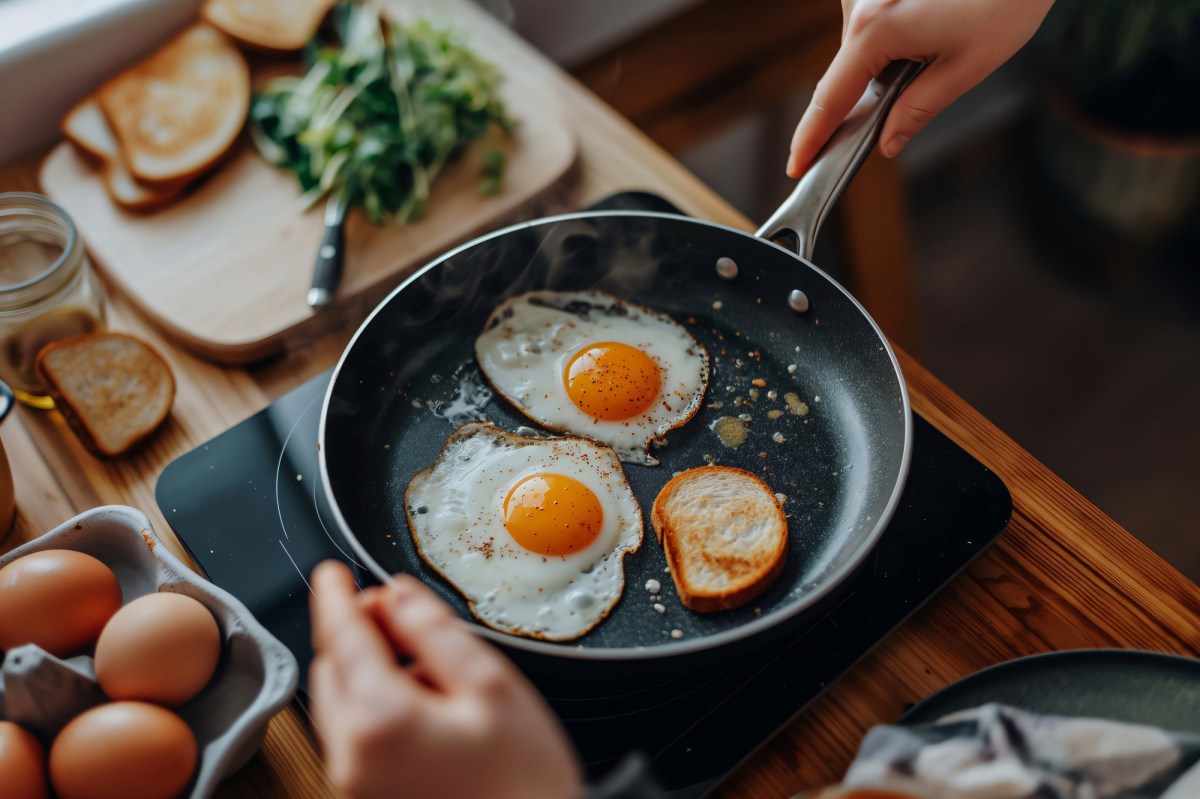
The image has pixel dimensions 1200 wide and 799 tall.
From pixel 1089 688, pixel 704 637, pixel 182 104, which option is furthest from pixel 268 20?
pixel 1089 688

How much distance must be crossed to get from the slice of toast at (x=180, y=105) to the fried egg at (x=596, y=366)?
0.60 m

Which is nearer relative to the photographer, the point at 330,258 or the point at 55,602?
the point at 55,602

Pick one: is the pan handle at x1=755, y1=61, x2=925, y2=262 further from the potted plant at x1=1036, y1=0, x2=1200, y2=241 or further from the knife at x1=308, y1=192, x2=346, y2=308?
the potted plant at x1=1036, y1=0, x2=1200, y2=241

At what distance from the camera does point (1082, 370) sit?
2.54 meters

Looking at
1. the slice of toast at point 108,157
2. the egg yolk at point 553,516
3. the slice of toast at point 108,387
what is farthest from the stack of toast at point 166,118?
the egg yolk at point 553,516

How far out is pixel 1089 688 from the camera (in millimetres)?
837

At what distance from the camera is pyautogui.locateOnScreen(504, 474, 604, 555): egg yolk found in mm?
1053

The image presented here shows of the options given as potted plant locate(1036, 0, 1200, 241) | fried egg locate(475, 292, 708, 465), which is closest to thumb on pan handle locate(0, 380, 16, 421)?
fried egg locate(475, 292, 708, 465)

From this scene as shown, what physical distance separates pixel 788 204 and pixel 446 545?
0.58 metres

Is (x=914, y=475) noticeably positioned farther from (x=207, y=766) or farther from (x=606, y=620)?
(x=207, y=766)

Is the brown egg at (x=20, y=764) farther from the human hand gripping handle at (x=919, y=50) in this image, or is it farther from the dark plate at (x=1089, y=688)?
the human hand gripping handle at (x=919, y=50)

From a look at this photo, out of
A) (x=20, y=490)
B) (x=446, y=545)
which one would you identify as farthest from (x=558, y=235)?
(x=20, y=490)

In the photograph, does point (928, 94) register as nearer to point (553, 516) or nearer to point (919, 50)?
point (919, 50)

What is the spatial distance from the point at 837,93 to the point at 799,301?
0.26 metres
